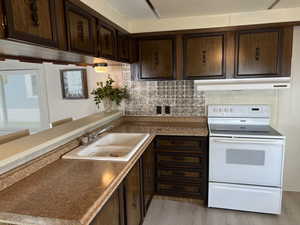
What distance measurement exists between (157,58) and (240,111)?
1.30m

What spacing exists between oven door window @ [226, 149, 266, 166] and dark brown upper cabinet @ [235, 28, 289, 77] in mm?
917

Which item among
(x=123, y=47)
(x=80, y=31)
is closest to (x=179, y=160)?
(x=123, y=47)

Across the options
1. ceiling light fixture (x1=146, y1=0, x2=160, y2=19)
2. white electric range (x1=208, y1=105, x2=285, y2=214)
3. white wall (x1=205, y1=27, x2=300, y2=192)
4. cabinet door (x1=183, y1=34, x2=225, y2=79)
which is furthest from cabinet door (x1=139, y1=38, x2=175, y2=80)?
white electric range (x1=208, y1=105, x2=285, y2=214)

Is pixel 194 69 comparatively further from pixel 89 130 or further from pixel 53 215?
pixel 53 215

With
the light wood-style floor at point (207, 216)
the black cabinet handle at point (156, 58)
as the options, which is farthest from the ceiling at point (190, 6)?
the light wood-style floor at point (207, 216)

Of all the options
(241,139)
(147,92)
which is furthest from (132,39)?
(241,139)

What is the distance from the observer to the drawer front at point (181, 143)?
244cm

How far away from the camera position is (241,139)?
7.45 ft

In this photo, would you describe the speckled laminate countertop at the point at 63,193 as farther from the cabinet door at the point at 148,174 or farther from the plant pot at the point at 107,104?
the plant pot at the point at 107,104

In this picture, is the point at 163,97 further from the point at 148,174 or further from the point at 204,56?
the point at 148,174

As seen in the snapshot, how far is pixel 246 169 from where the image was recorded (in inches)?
90.4

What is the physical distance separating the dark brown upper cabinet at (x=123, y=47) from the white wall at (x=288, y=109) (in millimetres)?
1348

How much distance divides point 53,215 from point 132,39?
2.29 metres

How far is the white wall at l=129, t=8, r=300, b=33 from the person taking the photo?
94.5 inches
